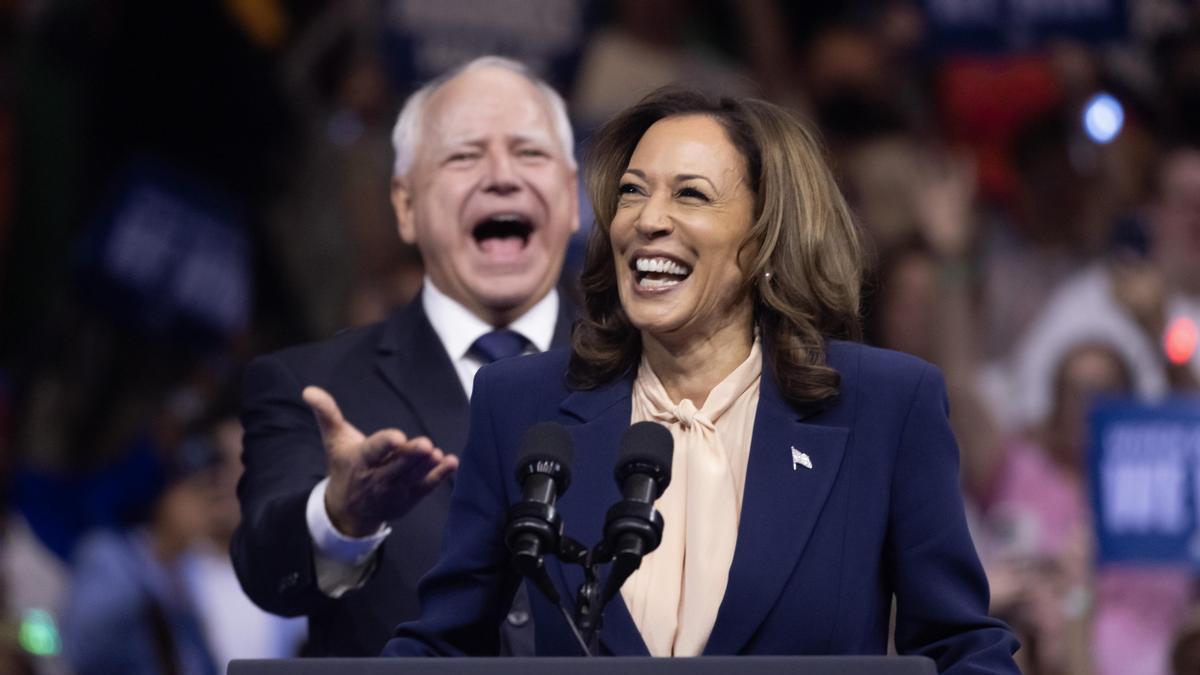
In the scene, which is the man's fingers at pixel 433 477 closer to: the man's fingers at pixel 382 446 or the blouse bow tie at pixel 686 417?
the man's fingers at pixel 382 446

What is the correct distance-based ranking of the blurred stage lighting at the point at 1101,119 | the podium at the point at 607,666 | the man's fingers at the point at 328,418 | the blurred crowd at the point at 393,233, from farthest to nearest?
1. the blurred stage lighting at the point at 1101,119
2. the blurred crowd at the point at 393,233
3. the man's fingers at the point at 328,418
4. the podium at the point at 607,666

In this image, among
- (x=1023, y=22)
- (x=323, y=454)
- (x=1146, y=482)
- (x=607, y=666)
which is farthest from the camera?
(x=1023, y=22)

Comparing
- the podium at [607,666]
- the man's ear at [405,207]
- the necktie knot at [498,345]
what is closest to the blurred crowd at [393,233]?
the necktie knot at [498,345]

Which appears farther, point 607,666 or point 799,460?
point 799,460

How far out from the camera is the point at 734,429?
2.79m

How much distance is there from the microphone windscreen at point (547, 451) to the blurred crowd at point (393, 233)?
106 inches

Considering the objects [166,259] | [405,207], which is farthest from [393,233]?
[405,207]

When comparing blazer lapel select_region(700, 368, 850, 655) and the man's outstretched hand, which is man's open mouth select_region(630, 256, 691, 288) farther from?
the man's outstretched hand

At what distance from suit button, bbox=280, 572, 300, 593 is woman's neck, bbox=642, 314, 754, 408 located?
0.80 meters

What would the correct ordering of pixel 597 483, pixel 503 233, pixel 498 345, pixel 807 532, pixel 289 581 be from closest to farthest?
pixel 807 532, pixel 597 483, pixel 289 581, pixel 498 345, pixel 503 233

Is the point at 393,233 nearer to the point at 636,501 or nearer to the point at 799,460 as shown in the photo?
the point at 799,460

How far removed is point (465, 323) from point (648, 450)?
4.68ft

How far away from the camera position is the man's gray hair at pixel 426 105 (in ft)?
13.0

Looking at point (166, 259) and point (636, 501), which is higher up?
point (166, 259)
